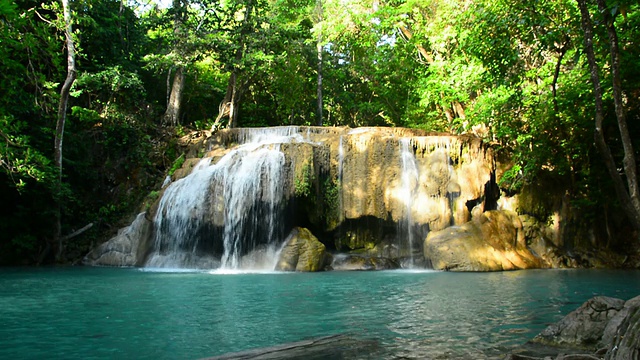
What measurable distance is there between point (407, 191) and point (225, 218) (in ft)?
18.2

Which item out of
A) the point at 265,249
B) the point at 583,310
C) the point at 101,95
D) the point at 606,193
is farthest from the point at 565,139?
the point at 101,95

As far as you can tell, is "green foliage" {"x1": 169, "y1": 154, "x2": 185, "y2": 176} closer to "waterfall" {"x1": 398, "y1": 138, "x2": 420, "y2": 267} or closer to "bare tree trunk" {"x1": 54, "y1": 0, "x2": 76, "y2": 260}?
"bare tree trunk" {"x1": 54, "y1": 0, "x2": 76, "y2": 260}

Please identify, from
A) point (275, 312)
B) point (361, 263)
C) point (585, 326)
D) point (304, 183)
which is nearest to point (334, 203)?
point (304, 183)

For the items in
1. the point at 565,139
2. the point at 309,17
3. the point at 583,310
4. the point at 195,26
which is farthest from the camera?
the point at 309,17

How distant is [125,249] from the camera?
47.2ft

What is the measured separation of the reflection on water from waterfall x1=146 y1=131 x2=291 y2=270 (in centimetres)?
288

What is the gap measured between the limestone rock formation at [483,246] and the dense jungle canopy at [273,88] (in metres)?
1.85

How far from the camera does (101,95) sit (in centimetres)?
1823

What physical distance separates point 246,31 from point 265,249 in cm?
1049

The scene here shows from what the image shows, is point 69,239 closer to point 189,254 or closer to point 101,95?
point 189,254

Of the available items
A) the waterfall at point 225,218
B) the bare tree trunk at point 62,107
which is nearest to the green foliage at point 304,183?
the waterfall at point 225,218

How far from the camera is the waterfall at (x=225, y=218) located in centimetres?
1379

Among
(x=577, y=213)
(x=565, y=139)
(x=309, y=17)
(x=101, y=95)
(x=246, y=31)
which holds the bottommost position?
(x=577, y=213)

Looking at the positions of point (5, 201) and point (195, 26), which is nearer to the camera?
point (5, 201)
